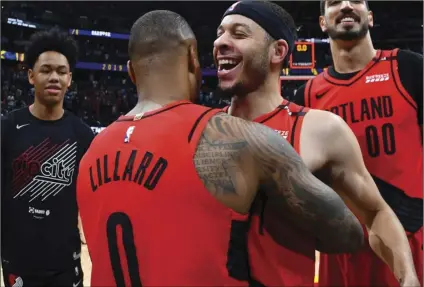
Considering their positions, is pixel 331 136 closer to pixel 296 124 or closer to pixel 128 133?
pixel 296 124

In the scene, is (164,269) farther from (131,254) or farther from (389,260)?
(389,260)

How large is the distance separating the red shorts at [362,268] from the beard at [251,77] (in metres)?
1.19

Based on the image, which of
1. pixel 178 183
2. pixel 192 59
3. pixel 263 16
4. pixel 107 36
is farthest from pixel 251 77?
pixel 107 36

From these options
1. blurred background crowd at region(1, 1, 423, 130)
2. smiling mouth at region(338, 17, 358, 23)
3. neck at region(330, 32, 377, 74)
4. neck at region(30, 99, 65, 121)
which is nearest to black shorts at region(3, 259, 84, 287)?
neck at region(30, 99, 65, 121)

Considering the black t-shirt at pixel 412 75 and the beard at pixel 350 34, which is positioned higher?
the beard at pixel 350 34

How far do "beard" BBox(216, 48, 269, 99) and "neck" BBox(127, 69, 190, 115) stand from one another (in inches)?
21.2

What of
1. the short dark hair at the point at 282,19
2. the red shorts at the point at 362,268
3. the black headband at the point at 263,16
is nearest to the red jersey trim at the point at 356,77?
the short dark hair at the point at 282,19

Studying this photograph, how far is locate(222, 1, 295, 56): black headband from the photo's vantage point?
2.17m

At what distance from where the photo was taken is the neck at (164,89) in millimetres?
1666

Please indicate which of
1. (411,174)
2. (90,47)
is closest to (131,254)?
(411,174)

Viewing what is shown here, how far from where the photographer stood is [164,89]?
167 cm

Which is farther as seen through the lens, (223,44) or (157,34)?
(223,44)

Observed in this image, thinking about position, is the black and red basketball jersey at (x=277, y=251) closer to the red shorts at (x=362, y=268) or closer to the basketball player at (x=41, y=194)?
the red shorts at (x=362, y=268)

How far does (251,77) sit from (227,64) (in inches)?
5.0
